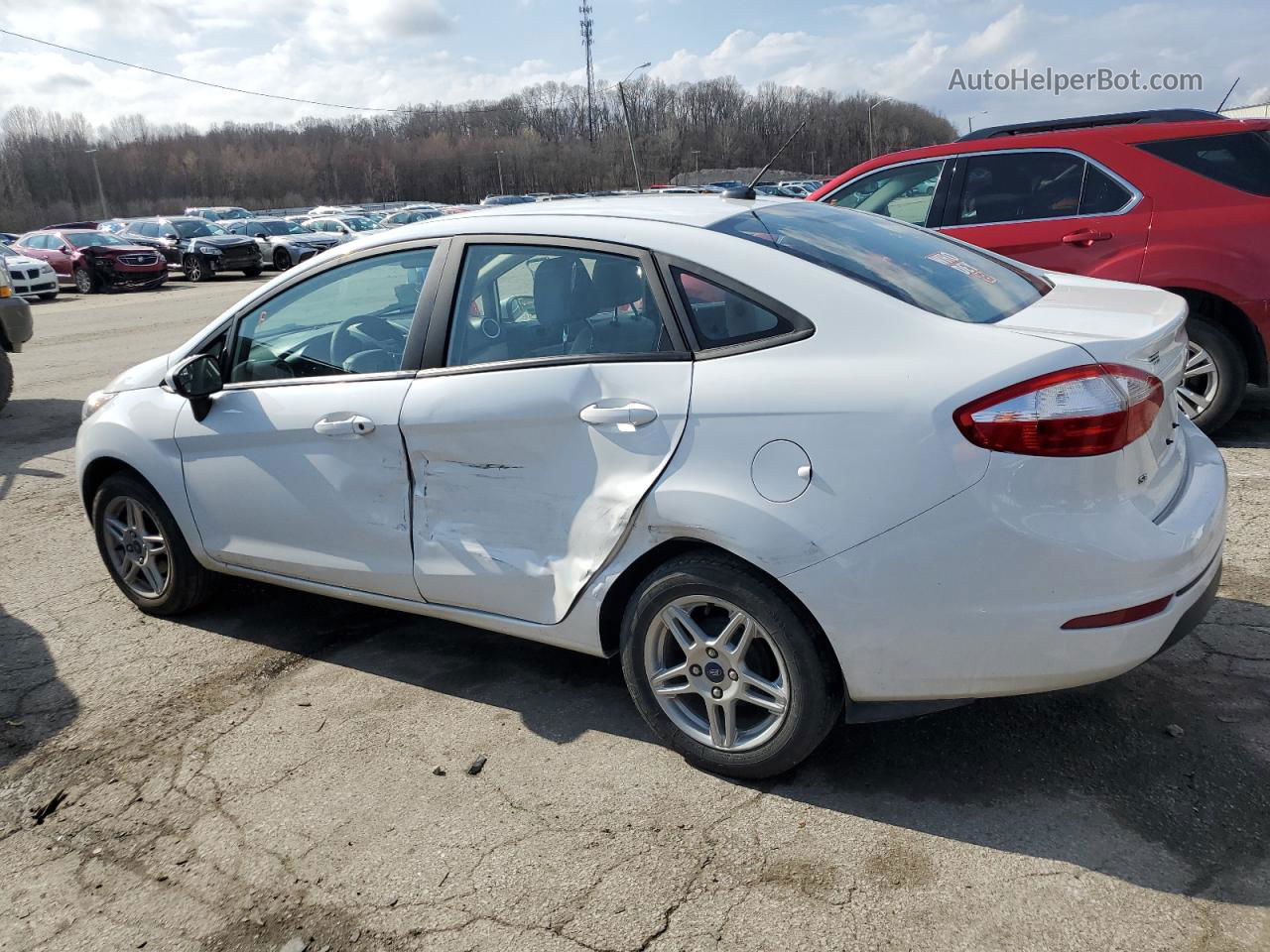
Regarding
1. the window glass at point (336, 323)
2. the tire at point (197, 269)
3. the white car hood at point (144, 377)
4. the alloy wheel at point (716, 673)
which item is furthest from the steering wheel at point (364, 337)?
the tire at point (197, 269)

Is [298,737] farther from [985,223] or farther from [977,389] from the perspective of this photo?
[985,223]

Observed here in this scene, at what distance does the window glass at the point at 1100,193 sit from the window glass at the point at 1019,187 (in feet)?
0.14

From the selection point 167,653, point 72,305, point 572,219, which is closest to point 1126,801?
point 572,219

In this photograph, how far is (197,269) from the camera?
88.3 ft

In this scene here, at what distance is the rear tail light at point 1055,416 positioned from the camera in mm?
2395

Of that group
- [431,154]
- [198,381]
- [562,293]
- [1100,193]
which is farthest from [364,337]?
[431,154]

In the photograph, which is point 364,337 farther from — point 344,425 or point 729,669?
point 729,669

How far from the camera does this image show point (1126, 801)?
A: 2711mm

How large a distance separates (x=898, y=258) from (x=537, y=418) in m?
1.24

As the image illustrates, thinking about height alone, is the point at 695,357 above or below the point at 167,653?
above

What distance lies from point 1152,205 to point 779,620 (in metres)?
4.57

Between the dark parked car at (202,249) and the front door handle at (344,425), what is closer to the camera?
the front door handle at (344,425)

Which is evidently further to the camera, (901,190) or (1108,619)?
(901,190)

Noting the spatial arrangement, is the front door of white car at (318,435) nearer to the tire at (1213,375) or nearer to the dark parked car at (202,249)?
the tire at (1213,375)
